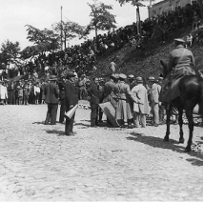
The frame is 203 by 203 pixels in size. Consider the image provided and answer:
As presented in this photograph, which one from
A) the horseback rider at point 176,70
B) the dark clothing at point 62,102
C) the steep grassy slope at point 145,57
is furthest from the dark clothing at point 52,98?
the steep grassy slope at point 145,57

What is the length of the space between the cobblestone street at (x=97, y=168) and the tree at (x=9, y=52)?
220 ft

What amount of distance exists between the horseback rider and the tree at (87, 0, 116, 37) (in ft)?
124

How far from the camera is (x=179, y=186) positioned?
18.1ft

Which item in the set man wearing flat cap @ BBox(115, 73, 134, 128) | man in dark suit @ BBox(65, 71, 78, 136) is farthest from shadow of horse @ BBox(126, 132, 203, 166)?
man in dark suit @ BBox(65, 71, 78, 136)

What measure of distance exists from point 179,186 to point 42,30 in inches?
2348

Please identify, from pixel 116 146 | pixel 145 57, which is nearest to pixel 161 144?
pixel 116 146

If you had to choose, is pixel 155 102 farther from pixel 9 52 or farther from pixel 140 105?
pixel 9 52

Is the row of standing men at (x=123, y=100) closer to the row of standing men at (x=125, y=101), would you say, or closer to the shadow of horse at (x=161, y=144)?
the row of standing men at (x=125, y=101)

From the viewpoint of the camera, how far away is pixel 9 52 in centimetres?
7556

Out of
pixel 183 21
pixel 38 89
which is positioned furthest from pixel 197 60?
pixel 38 89

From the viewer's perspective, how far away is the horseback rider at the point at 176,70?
361 inches

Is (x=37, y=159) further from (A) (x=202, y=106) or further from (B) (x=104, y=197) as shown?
(A) (x=202, y=106)

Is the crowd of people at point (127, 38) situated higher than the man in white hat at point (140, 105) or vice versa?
the crowd of people at point (127, 38)

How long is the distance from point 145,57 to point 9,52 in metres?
49.6
